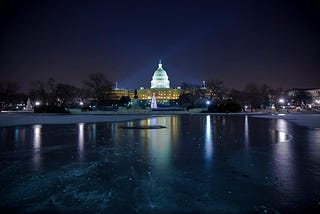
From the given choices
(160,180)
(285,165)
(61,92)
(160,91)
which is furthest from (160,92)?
(160,180)

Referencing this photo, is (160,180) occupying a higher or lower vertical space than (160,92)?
lower

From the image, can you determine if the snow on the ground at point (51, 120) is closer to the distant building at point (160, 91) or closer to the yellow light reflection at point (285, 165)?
the yellow light reflection at point (285, 165)

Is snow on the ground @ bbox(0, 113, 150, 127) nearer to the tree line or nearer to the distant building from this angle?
the tree line

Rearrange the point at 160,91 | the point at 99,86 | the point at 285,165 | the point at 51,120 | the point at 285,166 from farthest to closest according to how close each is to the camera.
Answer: the point at 160,91 → the point at 99,86 → the point at 51,120 → the point at 285,165 → the point at 285,166

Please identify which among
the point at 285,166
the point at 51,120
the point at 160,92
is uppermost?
the point at 160,92

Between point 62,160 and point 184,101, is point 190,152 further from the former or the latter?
point 184,101

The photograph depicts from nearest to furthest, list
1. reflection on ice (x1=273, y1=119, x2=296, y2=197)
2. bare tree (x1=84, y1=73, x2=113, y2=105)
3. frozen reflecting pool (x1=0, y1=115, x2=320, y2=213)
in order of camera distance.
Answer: frozen reflecting pool (x1=0, y1=115, x2=320, y2=213), reflection on ice (x1=273, y1=119, x2=296, y2=197), bare tree (x1=84, y1=73, x2=113, y2=105)

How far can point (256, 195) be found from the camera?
5.64 meters

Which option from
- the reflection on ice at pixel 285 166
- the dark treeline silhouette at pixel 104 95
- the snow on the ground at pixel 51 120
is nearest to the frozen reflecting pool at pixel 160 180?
the reflection on ice at pixel 285 166

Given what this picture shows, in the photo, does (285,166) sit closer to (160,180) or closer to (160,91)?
(160,180)

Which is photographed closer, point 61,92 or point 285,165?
point 285,165

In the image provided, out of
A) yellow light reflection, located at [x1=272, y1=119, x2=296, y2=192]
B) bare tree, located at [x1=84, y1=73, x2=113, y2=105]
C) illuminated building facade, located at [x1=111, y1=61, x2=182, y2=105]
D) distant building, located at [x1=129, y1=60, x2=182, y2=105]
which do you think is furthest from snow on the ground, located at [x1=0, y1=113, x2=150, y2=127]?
illuminated building facade, located at [x1=111, y1=61, x2=182, y2=105]

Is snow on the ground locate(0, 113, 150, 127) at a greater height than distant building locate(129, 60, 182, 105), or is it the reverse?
distant building locate(129, 60, 182, 105)

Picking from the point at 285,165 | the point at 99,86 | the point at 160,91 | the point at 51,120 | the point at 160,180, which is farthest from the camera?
the point at 160,91
